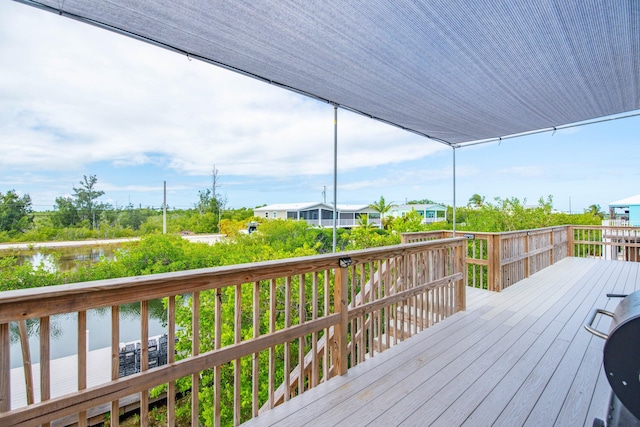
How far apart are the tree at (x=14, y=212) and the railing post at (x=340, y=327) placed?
13.6 feet

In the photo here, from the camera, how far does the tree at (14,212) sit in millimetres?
3834

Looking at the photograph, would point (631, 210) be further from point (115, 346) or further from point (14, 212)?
point (14, 212)

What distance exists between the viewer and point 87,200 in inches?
197

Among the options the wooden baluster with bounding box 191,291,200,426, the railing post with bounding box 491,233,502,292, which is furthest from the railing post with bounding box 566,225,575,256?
the wooden baluster with bounding box 191,291,200,426

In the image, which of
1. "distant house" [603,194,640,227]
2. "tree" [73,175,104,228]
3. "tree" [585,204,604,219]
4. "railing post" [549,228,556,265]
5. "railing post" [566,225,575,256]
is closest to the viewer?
"tree" [73,175,104,228]

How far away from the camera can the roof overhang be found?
5.36 feet

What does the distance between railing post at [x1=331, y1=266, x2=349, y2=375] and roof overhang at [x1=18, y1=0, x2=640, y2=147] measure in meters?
1.53

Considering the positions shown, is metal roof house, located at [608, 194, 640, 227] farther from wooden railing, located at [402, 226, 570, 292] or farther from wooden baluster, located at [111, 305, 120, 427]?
wooden baluster, located at [111, 305, 120, 427]

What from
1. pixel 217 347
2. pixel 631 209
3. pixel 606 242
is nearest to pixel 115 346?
pixel 217 347

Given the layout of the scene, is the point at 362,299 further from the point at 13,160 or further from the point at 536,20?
the point at 13,160

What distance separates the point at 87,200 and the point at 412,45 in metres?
5.37

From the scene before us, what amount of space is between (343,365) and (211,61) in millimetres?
2428

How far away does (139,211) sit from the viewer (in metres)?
5.43

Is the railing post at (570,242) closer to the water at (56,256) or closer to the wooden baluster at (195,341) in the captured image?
the wooden baluster at (195,341)
